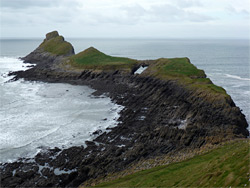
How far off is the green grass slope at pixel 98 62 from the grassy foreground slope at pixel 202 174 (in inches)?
2389

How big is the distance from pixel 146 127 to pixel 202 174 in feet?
78.1

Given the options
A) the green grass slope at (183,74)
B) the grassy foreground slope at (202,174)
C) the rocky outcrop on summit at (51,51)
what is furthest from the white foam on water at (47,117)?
the rocky outcrop on summit at (51,51)

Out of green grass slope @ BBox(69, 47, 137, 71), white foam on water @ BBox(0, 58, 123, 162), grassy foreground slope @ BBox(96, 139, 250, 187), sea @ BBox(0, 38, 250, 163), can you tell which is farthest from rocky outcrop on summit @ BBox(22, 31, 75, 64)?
grassy foreground slope @ BBox(96, 139, 250, 187)

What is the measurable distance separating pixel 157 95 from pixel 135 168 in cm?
3159

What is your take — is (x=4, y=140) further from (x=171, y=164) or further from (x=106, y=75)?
(x=106, y=75)

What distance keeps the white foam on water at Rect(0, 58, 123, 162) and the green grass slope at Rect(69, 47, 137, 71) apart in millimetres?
16344

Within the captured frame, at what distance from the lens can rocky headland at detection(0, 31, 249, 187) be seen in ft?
108

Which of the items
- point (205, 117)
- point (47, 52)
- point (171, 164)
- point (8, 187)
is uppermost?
point (47, 52)

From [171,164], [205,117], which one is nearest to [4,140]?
[171,164]

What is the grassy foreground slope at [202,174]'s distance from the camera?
18.8 meters

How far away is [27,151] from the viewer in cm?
3856

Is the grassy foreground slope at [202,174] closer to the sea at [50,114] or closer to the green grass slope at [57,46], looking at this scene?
the sea at [50,114]

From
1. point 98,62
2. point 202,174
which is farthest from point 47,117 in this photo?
point 98,62

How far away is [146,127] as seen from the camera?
46.0 metres
